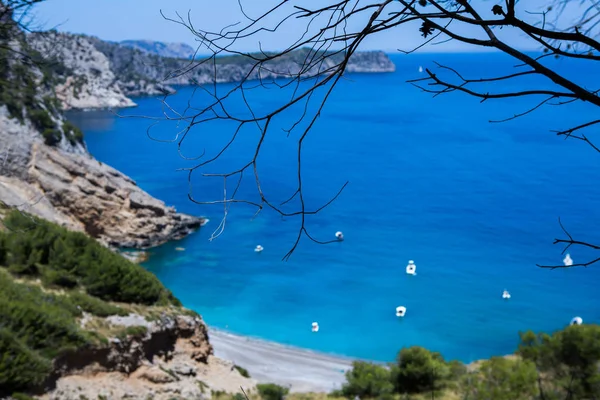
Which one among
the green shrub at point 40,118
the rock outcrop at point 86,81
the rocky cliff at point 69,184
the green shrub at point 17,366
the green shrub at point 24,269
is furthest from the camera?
the rock outcrop at point 86,81

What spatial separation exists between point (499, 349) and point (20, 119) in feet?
75.0

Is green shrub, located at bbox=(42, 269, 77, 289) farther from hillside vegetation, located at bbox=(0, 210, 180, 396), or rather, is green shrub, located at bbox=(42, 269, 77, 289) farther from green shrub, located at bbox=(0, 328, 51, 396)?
green shrub, located at bbox=(0, 328, 51, 396)

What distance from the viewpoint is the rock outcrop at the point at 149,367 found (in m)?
9.70

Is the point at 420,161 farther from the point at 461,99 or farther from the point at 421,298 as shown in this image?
the point at 461,99

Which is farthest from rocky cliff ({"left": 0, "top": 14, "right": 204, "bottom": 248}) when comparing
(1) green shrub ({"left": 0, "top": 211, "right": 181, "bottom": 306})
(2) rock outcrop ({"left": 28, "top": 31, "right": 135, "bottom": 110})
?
(2) rock outcrop ({"left": 28, "top": 31, "right": 135, "bottom": 110})

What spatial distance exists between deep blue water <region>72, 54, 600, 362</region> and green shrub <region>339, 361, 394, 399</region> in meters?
5.81

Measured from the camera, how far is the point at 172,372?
11914mm

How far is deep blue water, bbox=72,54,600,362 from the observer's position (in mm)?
23922

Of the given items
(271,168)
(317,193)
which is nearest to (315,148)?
(271,168)

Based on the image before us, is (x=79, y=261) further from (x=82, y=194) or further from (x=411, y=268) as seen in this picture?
(x=411, y=268)

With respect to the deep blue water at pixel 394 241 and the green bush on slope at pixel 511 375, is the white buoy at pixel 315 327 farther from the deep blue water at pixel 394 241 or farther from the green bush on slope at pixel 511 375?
the green bush on slope at pixel 511 375

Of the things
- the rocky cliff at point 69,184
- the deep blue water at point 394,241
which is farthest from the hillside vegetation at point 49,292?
the rocky cliff at point 69,184

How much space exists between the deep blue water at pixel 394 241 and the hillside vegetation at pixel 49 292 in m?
4.49

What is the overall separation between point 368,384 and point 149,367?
607cm
